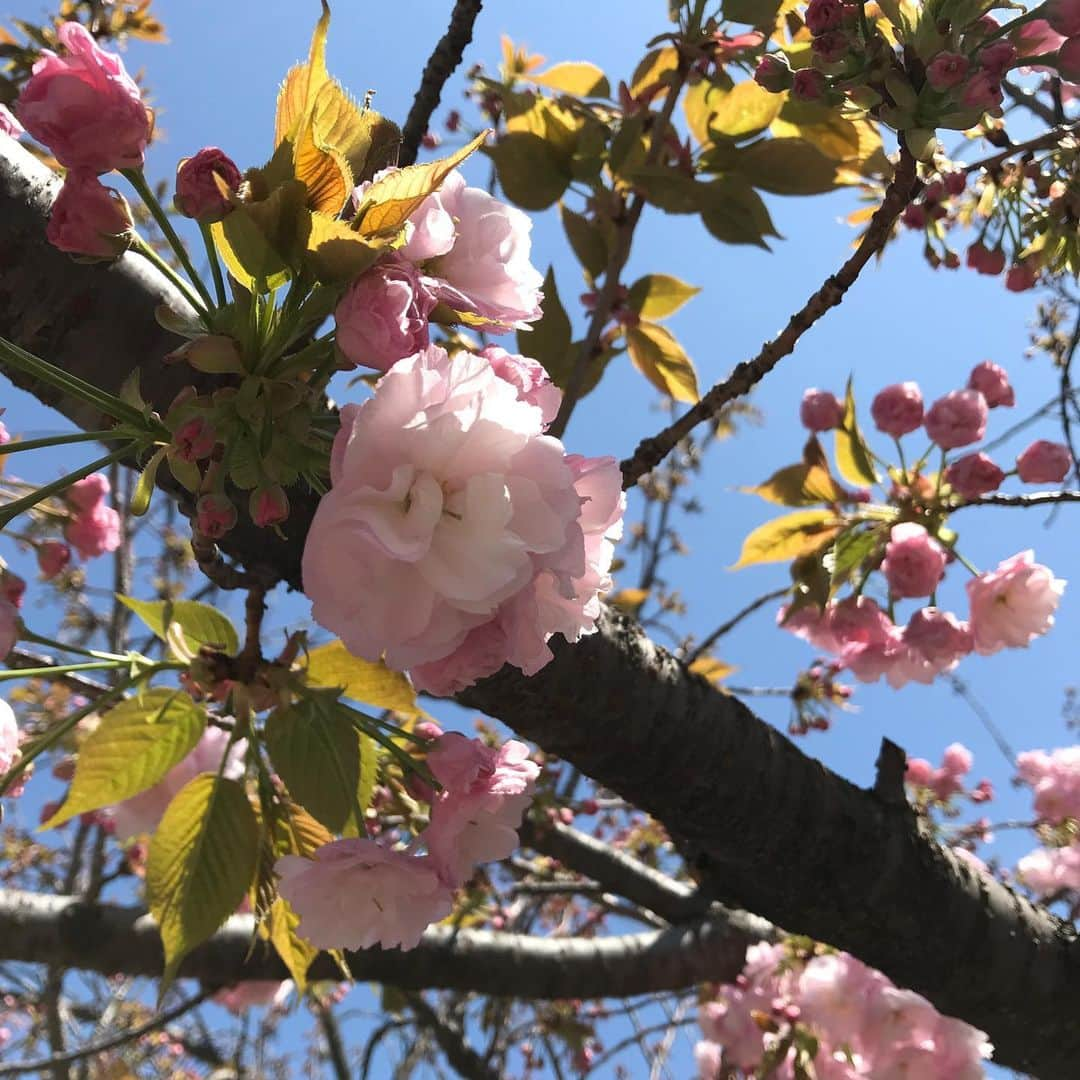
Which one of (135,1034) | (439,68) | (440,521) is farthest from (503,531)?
(135,1034)

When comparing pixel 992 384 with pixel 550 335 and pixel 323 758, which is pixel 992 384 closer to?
pixel 550 335

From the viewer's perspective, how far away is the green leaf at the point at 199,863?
0.89 m

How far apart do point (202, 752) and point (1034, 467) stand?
145 cm

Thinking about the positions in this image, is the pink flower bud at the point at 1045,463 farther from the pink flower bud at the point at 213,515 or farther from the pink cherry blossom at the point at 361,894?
the pink flower bud at the point at 213,515

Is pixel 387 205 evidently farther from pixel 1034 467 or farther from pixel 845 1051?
pixel 845 1051

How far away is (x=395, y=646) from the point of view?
53cm

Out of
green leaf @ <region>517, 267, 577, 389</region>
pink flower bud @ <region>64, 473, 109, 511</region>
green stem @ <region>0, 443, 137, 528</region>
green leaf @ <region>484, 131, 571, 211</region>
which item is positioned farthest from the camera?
pink flower bud @ <region>64, 473, 109, 511</region>

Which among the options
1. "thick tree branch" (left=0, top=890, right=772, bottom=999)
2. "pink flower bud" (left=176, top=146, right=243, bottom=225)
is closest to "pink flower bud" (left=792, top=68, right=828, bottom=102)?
"pink flower bud" (left=176, top=146, right=243, bottom=225)

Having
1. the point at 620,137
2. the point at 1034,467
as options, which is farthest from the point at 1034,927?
the point at 620,137

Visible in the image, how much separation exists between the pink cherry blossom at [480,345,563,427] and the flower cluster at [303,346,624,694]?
0.20 feet

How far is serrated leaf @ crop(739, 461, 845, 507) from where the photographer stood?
1571mm

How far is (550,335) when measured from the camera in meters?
1.22

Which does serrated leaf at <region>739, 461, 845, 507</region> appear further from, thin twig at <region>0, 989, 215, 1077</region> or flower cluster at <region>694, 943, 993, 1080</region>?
thin twig at <region>0, 989, 215, 1077</region>

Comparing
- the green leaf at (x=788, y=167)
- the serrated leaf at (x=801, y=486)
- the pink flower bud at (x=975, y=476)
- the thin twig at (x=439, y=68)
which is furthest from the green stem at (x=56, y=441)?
the pink flower bud at (x=975, y=476)
